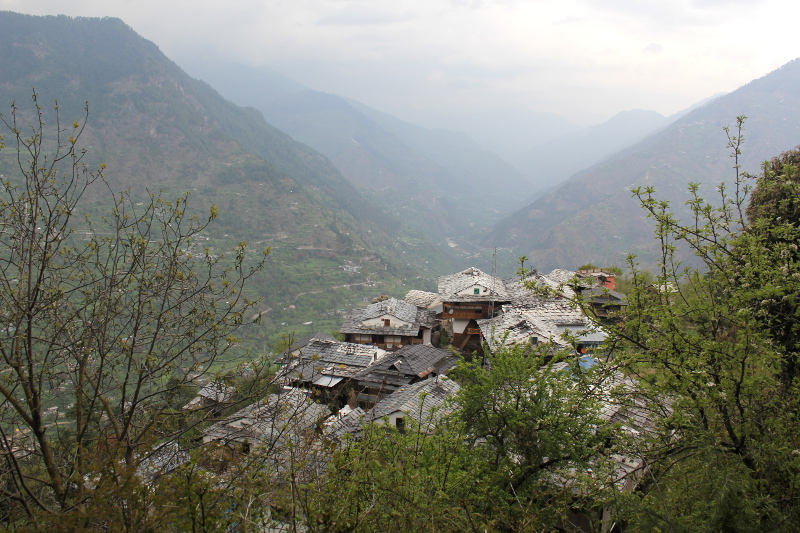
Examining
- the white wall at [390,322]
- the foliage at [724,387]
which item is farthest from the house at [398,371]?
the foliage at [724,387]

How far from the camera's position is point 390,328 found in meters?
29.2

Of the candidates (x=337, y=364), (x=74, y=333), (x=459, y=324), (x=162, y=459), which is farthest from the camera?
(x=459, y=324)

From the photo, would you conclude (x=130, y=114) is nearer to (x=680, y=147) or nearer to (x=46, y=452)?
(x=46, y=452)

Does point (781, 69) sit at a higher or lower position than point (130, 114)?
higher

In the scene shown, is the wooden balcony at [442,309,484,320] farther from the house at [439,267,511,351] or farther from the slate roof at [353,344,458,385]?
the slate roof at [353,344,458,385]

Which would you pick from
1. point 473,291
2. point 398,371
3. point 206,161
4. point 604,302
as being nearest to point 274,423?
point 604,302

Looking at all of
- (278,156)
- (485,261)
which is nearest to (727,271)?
(485,261)

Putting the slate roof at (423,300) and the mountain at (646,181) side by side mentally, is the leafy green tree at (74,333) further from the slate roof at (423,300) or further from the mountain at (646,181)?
the mountain at (646,181)

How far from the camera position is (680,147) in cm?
12338

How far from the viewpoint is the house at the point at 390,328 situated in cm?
2880

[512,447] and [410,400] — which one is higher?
[512,447]

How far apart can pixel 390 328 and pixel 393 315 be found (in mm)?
961

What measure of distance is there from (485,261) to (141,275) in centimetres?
12066

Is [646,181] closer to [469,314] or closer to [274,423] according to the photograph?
[469,314]
